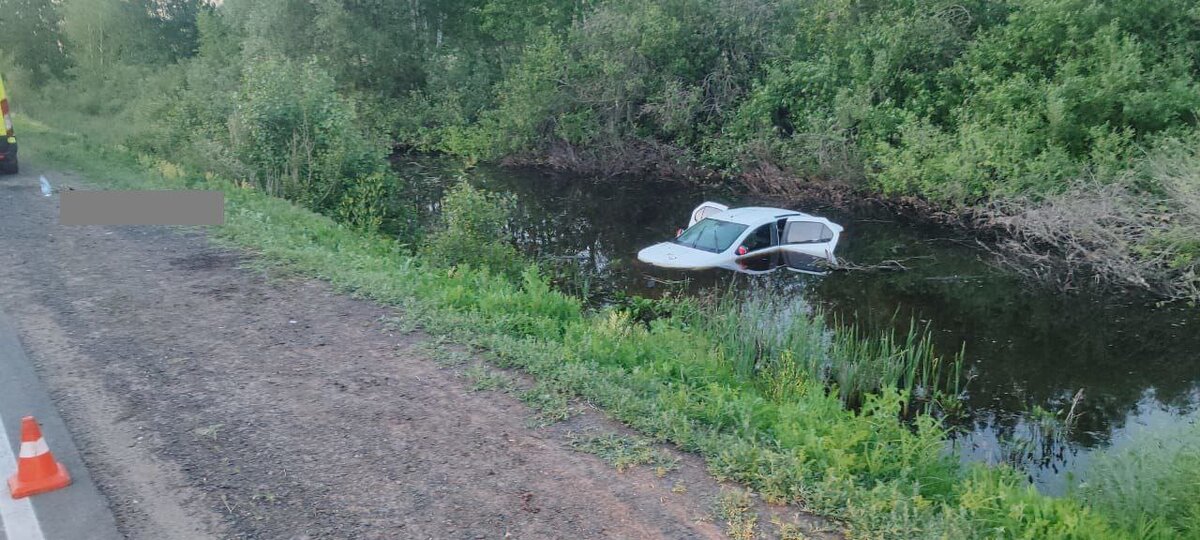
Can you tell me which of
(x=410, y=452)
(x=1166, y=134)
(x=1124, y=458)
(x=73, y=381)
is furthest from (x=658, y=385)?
(x=1166, y=134)

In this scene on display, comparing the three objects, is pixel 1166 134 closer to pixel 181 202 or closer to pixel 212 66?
pixel 181 202

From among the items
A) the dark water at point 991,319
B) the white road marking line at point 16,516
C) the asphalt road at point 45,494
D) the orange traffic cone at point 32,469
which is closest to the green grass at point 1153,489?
the dark water at point 991,319

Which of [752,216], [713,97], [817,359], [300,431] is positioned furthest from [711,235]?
[713,97]

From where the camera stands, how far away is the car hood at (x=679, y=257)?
14562 mm

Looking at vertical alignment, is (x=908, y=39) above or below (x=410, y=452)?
above

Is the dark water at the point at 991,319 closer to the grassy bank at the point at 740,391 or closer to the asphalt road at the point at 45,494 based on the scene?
the grassy bank at the point at 740,391

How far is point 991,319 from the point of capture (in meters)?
13.1

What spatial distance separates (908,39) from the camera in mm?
22094

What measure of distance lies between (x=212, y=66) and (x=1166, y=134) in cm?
3077

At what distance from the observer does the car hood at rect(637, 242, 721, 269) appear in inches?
573

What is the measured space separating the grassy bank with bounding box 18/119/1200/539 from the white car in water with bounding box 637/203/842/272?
280 centimetres

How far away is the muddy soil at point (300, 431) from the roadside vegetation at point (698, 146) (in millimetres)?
570

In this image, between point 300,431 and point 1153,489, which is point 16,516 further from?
point 1153,489

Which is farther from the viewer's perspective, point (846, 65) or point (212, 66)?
point (212, 66)
